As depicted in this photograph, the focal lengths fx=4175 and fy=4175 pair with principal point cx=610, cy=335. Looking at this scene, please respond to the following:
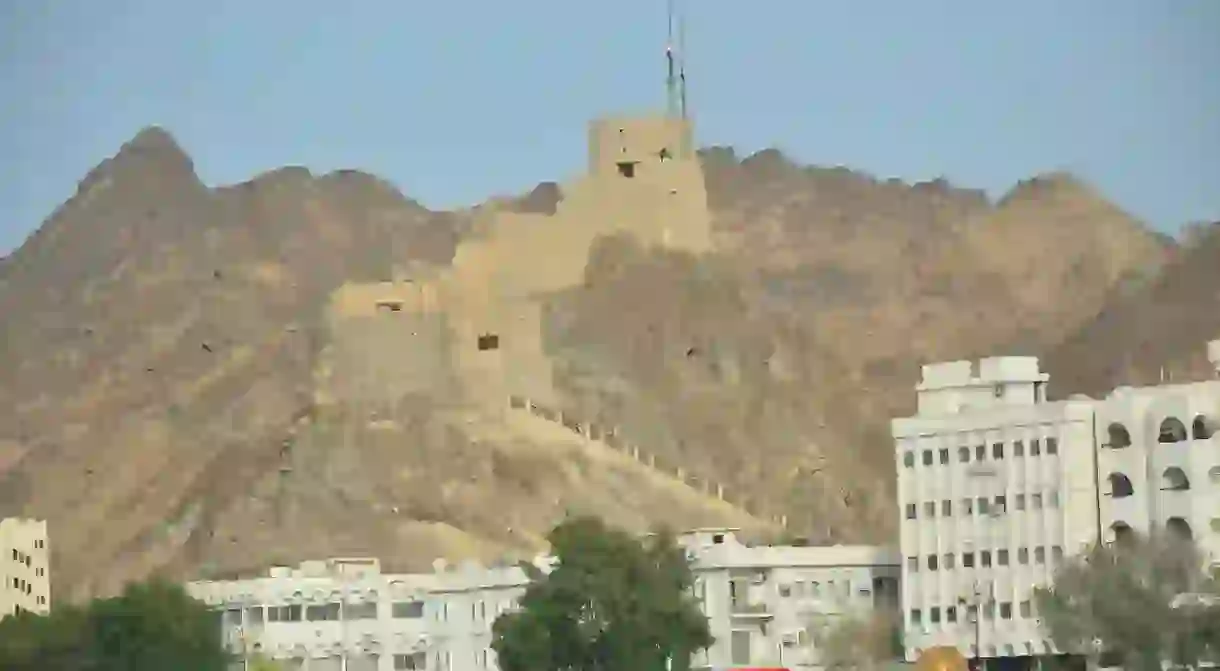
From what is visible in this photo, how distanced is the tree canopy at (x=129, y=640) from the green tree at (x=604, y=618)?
11.8m

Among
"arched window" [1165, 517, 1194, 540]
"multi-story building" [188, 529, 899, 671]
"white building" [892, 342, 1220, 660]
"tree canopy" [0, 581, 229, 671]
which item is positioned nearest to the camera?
"arched window" [1165, 517, 1194, 540]

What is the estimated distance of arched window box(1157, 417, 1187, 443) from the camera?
134 meters

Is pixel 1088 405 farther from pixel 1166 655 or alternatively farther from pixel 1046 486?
pixel 1166 655

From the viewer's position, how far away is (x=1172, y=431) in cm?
13488

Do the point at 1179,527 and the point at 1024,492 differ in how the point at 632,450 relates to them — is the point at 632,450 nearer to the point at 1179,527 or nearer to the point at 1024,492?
the point at 1024,492

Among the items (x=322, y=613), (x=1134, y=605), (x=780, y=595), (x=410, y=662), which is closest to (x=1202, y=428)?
(x=1134, y=605)

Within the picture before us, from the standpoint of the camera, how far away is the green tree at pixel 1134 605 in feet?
410

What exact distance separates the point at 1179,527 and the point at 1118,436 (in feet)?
12.5

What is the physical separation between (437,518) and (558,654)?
44.6 meters

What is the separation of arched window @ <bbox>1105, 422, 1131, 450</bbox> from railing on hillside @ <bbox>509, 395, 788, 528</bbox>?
2086 inches

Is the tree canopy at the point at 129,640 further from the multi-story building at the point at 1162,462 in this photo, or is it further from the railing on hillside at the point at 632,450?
the railing on hillside at the point at 632,450

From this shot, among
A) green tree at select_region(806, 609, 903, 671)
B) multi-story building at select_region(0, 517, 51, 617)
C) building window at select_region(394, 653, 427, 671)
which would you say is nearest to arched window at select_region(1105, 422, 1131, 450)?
green tree at select_region(806, 609, 903, 671)

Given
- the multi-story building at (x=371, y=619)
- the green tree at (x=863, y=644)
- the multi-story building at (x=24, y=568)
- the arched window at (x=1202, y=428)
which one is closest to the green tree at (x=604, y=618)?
A: the green tree at (x=863, y=644)

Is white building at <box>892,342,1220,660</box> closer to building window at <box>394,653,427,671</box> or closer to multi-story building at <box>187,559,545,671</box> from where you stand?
multi-story building at <box>187,559,545,671</box>
